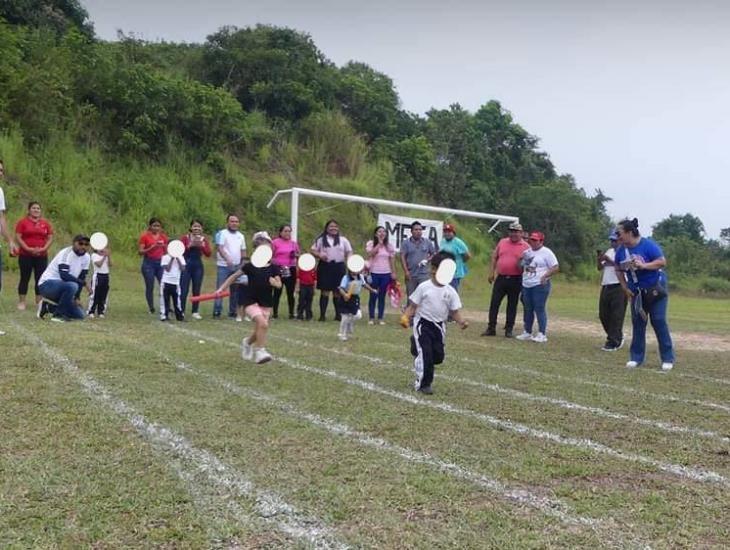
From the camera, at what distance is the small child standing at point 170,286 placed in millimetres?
11558

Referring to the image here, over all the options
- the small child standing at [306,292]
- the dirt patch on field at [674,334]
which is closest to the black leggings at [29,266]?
the small child standing at [306,292]

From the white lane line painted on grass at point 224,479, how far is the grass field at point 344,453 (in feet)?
0.05

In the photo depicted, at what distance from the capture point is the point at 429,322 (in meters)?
6.71

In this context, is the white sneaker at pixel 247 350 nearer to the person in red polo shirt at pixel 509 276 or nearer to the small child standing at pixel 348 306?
the small child standing at pixel 348 306

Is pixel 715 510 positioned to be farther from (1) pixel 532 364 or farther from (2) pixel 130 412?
(1) pixel 532 364

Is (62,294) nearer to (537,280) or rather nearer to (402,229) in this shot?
(537,280)

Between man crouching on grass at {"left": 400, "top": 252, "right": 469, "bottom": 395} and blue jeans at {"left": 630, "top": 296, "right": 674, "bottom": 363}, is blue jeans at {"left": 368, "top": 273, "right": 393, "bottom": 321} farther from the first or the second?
man crouching on grass at {"left": 400, "top": 252, "right": 469, "bottom": 395}

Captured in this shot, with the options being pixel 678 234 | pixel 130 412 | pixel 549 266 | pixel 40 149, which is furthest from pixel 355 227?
pixel 678 234

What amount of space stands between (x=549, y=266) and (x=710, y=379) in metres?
3.58

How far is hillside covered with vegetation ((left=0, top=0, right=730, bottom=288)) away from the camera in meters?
23.9

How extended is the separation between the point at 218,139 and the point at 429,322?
2394 centimetres

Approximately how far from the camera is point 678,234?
67.3m

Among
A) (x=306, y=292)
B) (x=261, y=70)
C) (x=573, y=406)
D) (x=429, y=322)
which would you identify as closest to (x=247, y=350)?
(x=429, y=322)

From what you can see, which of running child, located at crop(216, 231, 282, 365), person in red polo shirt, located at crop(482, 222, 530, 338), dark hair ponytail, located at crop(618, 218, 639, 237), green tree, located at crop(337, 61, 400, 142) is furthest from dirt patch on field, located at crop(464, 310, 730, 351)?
green tree, located at crop(337, 61, 400, 142)
